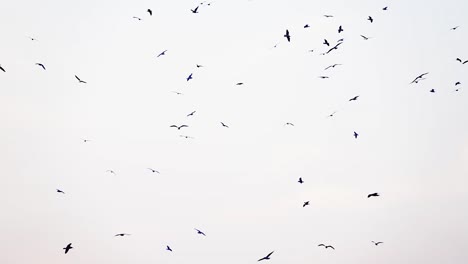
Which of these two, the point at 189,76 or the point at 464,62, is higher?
the point at 464,62

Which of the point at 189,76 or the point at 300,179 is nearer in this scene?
the point at 189,76

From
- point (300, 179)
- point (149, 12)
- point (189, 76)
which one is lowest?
point (300, 179)

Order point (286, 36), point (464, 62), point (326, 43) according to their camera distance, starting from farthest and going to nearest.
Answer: point (464, 62) → point (326, 43) → point (286, 36)

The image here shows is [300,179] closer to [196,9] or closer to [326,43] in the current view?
[326,43]

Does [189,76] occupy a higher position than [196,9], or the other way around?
[196,9]

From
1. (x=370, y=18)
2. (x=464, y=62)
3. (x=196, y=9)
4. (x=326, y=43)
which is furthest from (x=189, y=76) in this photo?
(x=464, y=62)

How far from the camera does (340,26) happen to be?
89.9ft

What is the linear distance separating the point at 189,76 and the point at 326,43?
24.1 ft

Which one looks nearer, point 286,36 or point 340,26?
point 286,36

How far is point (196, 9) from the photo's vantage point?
26.1 meters

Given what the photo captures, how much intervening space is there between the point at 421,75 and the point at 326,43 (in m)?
5.29

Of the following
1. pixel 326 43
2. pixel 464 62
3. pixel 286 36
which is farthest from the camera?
pixel 464 62

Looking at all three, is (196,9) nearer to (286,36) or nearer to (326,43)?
(286,36)

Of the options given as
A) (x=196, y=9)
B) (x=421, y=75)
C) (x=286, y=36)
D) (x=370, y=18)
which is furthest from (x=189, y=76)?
(x=421, y=75)
